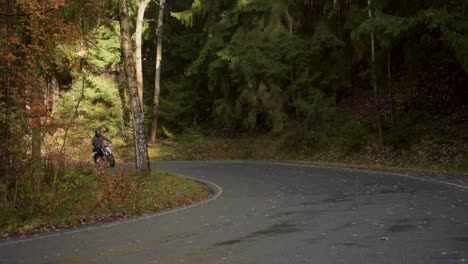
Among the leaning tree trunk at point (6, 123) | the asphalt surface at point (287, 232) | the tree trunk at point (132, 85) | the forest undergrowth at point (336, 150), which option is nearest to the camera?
the asphalt surface at point (287, 232)

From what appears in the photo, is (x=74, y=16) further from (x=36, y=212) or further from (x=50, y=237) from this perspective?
(x=50, y=237)

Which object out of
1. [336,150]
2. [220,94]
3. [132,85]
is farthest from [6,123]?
[220,94]

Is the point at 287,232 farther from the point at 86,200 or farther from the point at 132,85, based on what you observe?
the point at 132,85

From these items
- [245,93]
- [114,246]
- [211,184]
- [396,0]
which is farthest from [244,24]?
[114,246]

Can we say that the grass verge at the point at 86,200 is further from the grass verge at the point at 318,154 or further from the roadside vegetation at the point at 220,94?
the grass verge at the point at 318,154

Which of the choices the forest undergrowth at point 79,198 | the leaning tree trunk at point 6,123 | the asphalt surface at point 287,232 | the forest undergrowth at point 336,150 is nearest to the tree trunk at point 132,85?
the forest undergrowth at point 79,198

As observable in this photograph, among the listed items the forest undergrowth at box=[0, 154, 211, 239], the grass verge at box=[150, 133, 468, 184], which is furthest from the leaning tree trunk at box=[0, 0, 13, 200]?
the grass verge at box=[150, 133, 468, 184]

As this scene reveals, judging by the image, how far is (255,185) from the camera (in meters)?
18.0

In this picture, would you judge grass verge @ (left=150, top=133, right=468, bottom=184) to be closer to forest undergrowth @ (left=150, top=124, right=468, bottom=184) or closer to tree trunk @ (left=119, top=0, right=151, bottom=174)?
forest undergrowth @ (left=150, top=124, right=468, bottom=184)

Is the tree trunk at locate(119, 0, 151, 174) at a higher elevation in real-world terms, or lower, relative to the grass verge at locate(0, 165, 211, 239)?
higher

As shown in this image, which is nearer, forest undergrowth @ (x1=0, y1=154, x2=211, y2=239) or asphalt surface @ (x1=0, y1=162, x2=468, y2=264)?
asphalt surface @ (x1=0, y1=162, x2=468, y2=264)

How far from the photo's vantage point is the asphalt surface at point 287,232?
7957 mm

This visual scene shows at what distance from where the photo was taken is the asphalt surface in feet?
26.1

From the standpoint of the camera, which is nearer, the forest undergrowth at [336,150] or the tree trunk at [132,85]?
the tree trunk at [132,85]
